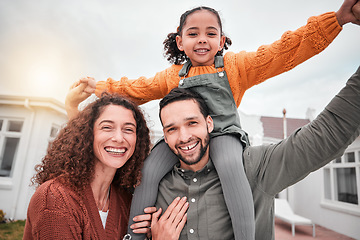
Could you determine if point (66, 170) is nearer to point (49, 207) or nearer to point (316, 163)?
point (49, 207)

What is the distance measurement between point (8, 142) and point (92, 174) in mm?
8700

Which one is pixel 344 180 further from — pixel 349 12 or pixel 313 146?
pixel 349 12

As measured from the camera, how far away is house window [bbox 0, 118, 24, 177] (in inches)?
331

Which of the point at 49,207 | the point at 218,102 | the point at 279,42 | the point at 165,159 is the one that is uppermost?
the point at 279,42

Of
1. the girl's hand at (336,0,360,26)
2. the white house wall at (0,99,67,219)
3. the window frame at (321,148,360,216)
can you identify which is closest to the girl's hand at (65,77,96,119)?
the girl's hand at (336,0,360,26)

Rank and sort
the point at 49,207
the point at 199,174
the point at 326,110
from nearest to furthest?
the point at 326,110, the point at 49,207, the point at 199,174

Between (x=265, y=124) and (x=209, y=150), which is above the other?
(x=265, y=124)

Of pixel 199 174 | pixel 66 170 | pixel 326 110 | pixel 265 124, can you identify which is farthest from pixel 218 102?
pixel 265 124

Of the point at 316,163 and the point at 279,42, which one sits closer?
the point at 316,163

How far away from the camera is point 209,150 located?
1.97 m

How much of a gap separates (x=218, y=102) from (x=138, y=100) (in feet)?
2.71

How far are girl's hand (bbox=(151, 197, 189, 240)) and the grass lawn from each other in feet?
20.5

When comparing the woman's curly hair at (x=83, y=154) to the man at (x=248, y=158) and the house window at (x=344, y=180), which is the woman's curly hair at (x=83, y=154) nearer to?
the man at (x=248, y=158)

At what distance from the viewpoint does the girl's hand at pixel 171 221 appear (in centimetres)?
172
